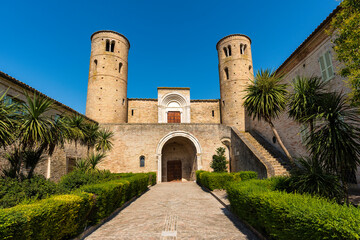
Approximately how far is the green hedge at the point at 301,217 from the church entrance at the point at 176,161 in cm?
1739

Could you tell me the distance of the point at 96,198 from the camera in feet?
19.2

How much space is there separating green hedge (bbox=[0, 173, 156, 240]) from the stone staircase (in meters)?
8.68

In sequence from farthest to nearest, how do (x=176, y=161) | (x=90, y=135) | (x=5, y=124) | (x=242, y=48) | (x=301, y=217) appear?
1. (x=242, y=48)
2. (x=176, y=161)
3. (x=90, y=135)
4. (x=5, y=124)
5. (x=301, y=217)

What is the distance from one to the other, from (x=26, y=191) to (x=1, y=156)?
5.30m

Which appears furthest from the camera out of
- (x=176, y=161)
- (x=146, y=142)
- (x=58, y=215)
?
(x=176, y=161)

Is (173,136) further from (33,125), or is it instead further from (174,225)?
(174,225)

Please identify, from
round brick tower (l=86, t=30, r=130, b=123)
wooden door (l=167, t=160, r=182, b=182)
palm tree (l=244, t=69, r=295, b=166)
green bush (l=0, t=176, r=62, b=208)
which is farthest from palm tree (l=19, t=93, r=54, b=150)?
wooden door (l=167, t=160, r=182, b=182)

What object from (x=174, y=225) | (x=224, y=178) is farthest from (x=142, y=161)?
(x=174, y=225)

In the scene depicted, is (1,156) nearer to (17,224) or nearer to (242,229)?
(17,224)

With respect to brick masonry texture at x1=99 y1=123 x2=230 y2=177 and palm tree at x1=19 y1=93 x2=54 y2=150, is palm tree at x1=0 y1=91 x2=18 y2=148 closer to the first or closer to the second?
palm tree at x1=19 y1=93 x2=54 y2=150

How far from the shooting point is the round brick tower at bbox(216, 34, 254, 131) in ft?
76.0

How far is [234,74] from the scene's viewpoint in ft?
79.2

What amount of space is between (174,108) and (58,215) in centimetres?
2338

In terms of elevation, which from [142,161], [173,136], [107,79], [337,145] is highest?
[107,79]
